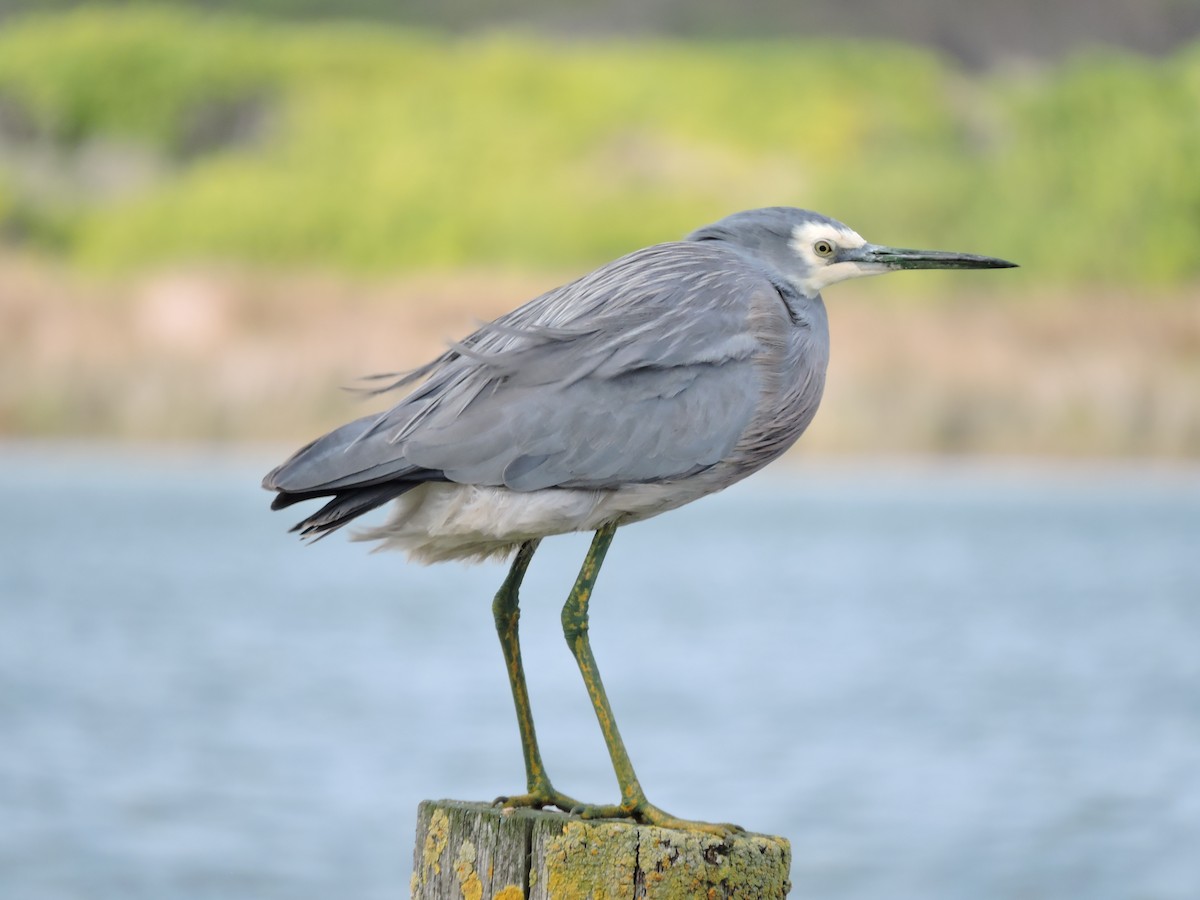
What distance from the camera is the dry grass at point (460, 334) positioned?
19922mm

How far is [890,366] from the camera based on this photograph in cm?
1981

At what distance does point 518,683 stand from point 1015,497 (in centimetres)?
1834

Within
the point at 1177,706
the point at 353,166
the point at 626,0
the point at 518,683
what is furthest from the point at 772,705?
the point at 626,0

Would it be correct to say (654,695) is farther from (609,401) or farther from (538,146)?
(538,146)

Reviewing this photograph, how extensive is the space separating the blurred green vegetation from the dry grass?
4246mm

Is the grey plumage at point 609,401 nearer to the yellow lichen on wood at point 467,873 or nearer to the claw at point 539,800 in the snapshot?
the claw at point 539,800

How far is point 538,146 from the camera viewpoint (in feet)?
135

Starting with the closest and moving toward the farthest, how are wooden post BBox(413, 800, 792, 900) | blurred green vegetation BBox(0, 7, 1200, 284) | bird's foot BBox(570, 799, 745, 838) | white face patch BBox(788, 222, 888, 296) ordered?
wooden post BBox(413, 800, 792, 900) → bird's foot BBox(570, 799, 745, 838) → white face patch BBox(788, 222, 888, 296) → blurred green vegetation BBox(0, 7, 1200, 284)

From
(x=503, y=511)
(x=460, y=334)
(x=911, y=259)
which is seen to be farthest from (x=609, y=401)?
(x=460, y=334)

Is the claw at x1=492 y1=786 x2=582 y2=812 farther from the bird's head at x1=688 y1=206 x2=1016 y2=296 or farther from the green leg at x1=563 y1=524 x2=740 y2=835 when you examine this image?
the bird's head at x1=688 y1=206 x2=1016 y2=296

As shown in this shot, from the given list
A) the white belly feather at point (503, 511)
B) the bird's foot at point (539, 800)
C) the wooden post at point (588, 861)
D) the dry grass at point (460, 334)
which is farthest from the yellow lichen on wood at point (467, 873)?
the dry grass at point (460, 334)

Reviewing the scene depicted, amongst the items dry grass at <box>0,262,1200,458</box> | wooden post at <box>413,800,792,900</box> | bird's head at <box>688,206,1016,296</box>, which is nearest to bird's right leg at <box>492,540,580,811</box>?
wooden post at <box>413,800,792,900</box>

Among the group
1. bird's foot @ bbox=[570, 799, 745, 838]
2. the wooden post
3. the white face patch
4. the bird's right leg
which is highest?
the white face patch

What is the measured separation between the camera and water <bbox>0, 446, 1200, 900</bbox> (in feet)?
30.0
